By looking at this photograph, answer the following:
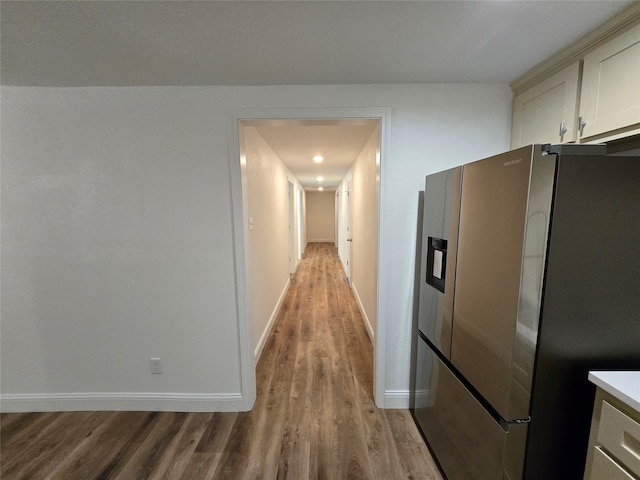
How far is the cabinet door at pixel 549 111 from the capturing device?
1.20 metres

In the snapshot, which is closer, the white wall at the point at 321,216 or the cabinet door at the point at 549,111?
the cabinet door at the point at 549,111

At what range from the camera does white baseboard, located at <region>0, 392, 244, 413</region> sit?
71.9 inches

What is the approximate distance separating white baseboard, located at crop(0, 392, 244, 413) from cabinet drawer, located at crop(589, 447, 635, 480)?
6.17 ft

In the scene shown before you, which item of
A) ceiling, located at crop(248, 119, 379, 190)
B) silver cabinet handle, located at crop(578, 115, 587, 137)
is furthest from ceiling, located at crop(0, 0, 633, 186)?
silver cabinet handle, located at crop(578, 115, 587, 137)

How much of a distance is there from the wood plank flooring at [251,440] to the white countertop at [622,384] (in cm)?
105

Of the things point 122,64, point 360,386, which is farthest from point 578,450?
point 122,64

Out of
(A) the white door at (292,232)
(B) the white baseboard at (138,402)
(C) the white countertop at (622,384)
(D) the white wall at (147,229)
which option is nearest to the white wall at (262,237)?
(D) the white wall at (147,229)

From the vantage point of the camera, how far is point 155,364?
5.93 ft

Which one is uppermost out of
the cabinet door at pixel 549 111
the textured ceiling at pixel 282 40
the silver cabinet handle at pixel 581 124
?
the textured ceiling at pixel 282 40

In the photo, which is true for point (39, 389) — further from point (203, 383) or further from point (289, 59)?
point (289, 59)

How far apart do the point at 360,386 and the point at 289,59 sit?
2392mm

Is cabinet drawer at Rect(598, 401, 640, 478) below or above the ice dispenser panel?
below

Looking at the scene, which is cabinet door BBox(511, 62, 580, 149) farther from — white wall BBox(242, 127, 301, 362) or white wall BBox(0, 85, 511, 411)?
white wall BBox(242, 127, 301, 362)

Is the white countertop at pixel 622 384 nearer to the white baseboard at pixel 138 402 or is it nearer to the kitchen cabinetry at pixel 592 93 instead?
the kitchen cabinetry at pixel 592 93
